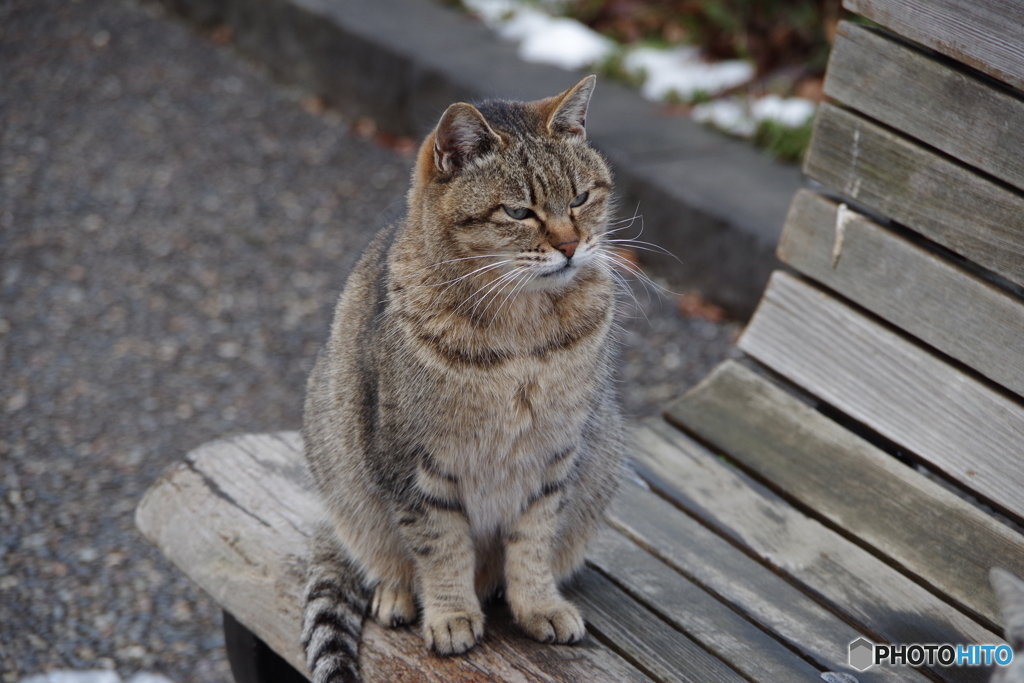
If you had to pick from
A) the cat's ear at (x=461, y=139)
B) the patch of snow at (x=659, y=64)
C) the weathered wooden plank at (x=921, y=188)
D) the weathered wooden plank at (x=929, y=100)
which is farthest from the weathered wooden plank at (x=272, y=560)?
the patch of snow at (x=659, y=64)

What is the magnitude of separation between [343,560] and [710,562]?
81 cm

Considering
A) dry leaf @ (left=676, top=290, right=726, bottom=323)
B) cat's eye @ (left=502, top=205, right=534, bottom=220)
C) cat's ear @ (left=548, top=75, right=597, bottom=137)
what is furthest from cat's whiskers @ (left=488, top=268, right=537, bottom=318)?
dry leaf @ (left=676, top=290, right=726, bottom=323)

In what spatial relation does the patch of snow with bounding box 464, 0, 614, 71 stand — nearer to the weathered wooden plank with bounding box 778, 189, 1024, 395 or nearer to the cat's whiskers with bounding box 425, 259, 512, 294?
the weathered wooden plank with bounding box 778, 189, 1024, 395

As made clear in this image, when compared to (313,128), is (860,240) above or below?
above

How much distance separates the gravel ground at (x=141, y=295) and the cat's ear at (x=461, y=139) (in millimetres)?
639

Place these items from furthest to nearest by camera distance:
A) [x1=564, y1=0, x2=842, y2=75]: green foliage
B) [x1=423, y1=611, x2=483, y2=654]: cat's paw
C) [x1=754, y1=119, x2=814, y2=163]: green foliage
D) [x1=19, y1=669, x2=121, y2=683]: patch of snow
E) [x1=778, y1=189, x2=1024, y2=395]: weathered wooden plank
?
[x1=564, y1=0, x2=842, y2=75]: green foliage → [x1=754, y1=119, x2=814, y2=163]: green foliage → [x1=19, y1=669, x2=121, y2=683]: patch of snow → [x1=778, y1=189, x2=1024, y2=395]: weathered wooden plank → [x1=423, y1=611, x2=483, y2=654]: cat's paw

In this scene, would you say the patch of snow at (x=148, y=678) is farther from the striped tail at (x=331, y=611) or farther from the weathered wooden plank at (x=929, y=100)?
the weathered wooden plank at (x=929, y=100)

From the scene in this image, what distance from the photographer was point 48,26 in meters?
6.19

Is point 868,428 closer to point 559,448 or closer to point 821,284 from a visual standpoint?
point 821,284

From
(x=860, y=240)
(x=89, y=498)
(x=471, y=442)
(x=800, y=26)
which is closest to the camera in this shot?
(x=471, y=442)

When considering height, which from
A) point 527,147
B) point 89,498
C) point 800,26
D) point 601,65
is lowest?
point 89,498

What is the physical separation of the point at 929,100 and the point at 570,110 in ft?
2.60

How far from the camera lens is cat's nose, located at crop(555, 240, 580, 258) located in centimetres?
186

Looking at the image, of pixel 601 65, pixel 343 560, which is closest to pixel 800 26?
pixel 601 65
